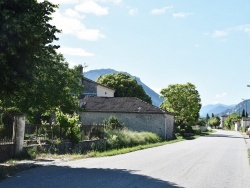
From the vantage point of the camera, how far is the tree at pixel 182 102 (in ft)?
209

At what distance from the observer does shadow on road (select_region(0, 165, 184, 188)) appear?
10.2 meters

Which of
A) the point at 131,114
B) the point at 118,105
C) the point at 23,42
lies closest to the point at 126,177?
the point at 23,42

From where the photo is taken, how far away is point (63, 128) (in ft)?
72.5

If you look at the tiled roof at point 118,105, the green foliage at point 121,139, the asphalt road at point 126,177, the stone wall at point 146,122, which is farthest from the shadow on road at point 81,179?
the tiled roof at point 118,105

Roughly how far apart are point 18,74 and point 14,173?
3.59 meters

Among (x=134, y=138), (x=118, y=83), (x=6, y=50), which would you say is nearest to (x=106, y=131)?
(x=134, y=138)

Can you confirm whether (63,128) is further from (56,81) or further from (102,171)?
(102,171)

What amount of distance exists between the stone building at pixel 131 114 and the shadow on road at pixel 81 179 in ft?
97.1

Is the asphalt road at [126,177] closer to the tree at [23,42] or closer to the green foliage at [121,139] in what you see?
the tree at [23,42]

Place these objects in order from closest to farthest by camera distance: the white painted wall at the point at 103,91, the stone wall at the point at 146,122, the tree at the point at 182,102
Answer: the stone wall at the point at 146,122 → the white painted wall at the point at 103,91 → the tree at the point at 182,102

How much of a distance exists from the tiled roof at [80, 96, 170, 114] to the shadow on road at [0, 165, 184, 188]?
30.1m

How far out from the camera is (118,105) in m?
46.3

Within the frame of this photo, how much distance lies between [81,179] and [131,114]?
32717mm

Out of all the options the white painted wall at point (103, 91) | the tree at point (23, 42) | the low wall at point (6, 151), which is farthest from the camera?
the white painted wall at point (103, 91)
